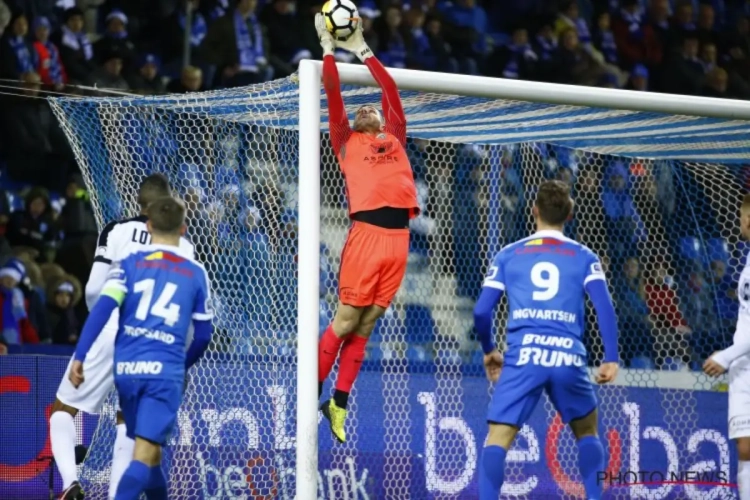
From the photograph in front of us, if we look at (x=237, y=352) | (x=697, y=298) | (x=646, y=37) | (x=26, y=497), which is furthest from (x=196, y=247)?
(x=646, y=37)

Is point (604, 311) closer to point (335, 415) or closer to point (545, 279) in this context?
point (545, 279)

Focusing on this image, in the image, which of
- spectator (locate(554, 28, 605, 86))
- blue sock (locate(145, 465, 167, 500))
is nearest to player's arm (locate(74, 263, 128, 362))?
blue sock (locate(145, 465, 167, 500))

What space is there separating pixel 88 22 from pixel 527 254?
784 cm

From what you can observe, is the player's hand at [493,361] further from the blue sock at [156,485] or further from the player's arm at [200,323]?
the blue sock at [156,485]

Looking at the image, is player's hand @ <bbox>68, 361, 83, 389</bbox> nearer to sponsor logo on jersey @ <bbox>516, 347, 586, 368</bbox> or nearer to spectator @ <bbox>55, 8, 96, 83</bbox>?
sponsor logo on jersey @ <bbox>516, 347, 586, 368</bbox>

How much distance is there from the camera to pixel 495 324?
1052 cm

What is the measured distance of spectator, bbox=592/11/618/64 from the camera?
53.4 feet

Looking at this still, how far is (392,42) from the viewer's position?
1431 cm

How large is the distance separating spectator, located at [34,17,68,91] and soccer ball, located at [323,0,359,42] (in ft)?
16.1

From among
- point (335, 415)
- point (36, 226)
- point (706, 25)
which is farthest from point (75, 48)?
point (706, 25)

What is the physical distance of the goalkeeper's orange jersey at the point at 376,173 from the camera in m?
8.09

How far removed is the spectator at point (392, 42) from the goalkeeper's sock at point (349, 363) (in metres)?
6.47

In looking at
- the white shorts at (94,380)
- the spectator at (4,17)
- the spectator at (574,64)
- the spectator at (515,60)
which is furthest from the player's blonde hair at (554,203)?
the spectator at (574,64)

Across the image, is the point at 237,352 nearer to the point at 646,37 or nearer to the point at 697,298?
the point at 697,298
